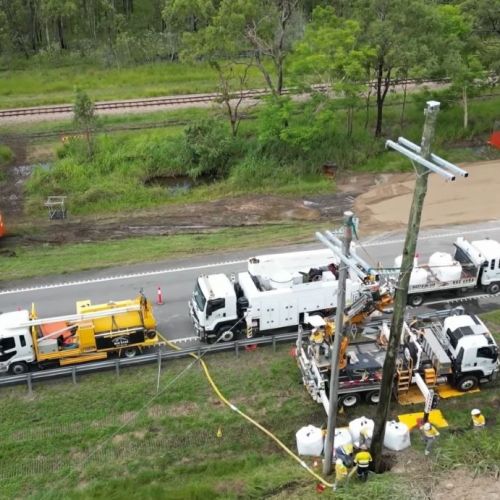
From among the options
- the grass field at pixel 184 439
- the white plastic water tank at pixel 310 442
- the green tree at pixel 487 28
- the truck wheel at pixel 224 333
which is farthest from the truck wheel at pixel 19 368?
the green tree at pixel 487 28

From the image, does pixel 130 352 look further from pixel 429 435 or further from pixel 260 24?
pixel 260 24

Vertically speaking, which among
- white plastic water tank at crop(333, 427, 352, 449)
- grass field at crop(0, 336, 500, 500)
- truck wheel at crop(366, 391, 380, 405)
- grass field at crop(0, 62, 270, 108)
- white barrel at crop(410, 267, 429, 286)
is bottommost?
grass field at crop(0, 336, 500, 500)

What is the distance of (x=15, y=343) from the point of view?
21281mm

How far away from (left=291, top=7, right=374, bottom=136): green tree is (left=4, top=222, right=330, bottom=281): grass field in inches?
408

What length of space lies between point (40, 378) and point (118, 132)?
28540mm

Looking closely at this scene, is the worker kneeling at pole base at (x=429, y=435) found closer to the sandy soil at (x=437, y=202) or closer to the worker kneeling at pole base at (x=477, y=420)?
the worker kneeling at pole base at (x=477, y=420)

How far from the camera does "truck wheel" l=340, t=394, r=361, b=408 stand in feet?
63.8

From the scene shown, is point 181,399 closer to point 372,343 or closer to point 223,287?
point 223,287

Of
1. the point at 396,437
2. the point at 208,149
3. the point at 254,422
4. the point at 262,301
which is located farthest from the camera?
the point at 208,149

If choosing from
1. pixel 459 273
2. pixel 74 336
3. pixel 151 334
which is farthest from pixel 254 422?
pixel 459 273

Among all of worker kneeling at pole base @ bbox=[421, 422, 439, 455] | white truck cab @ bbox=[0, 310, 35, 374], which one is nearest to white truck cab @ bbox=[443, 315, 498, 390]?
worker kneeling at pole base @ bbox=[421, 422, 439, 455]

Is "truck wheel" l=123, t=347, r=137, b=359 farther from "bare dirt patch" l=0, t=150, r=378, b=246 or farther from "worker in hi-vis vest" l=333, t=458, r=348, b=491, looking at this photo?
"bare dirt patch" l=0, t=150, r=378, b=246

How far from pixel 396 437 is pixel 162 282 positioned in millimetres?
13345

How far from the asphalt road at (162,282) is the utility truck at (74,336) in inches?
86.8
